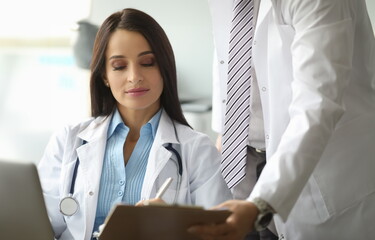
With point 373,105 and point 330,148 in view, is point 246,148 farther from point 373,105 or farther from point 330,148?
point 373,105

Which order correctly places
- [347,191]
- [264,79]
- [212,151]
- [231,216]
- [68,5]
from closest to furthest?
[231,216] < [347,191] < [264,79] < [212,151] < [68,5]

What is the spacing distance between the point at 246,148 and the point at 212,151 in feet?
0.40

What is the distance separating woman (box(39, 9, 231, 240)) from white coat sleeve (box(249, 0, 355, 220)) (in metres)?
0.44

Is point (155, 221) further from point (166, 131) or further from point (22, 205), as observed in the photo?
point (166, 131)

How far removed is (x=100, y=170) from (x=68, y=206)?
0.18 m

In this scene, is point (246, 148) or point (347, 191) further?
point (246, 148)

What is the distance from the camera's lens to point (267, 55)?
5.74ft

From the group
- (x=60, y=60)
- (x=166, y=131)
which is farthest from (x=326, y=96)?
(x=60, y=60)

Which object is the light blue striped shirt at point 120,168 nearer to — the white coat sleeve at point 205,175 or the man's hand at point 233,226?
the white coat sleeve at point 205,175

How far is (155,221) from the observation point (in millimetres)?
1261

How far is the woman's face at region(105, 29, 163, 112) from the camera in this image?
6.22 feet

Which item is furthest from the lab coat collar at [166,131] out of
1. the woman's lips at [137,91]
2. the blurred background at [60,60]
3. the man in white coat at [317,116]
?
the blurred background at [60,60]

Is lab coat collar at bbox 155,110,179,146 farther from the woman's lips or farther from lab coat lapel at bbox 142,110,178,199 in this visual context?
the woman's lips

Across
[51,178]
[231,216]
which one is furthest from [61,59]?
[231,216]
